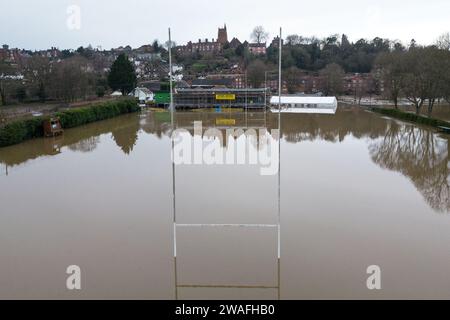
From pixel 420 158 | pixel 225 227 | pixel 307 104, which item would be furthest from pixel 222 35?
pixel 225 227

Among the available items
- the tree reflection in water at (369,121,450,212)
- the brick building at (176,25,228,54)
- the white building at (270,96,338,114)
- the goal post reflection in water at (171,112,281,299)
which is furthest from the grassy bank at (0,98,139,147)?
the brick building at (176,25,228,54)

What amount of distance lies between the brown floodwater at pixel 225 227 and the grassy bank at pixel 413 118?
28.0 ft

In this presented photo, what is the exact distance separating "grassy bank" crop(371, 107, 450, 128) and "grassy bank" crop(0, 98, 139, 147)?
65.0 ft

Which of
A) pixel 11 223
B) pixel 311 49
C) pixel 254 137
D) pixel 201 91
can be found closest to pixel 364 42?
pixel 311 49

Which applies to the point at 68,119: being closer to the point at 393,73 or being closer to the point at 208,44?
the point at 393,73

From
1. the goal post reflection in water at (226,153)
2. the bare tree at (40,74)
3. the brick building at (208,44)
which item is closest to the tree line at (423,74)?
the goal post reflection in water at (226,153)

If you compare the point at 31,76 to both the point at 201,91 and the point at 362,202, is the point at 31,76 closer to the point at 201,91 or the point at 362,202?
the point at 201,91

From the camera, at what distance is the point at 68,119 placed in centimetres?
2312

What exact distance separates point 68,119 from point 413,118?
2043 centimetres

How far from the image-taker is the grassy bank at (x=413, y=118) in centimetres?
2233

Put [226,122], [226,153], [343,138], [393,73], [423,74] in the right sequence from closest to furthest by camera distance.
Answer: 1. [226,153]
2. [343,138]
3. [423,74]
4. [226,122]
5. [393,73]

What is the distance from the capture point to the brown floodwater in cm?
584

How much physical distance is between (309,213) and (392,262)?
7.64 ft
